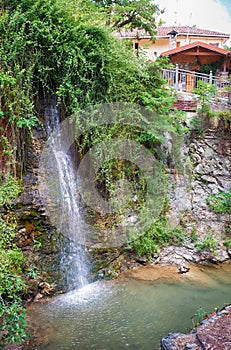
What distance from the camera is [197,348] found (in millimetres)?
3428

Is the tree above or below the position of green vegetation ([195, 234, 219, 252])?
above

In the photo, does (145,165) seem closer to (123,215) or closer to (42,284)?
(123,215)

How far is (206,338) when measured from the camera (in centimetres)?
358

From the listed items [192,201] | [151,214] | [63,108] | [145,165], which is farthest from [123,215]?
[63,108]

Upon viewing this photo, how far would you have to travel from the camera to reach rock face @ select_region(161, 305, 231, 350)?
343 cm

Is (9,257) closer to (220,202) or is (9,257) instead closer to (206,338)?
(206,338)

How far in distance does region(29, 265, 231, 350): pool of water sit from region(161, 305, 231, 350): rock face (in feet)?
1.38

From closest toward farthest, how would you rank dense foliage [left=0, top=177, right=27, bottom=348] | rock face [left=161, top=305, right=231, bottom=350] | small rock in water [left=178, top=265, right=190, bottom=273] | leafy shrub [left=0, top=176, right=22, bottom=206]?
rock face [left=161, top=305, right=231, bottom=350], dense foliage [left=0, top=177, right=27, bottom=348], leafy shrub [left=0, top=176, right=22, bottom=206], small rock in water [left=178, top=265, right=190, bottom=273]

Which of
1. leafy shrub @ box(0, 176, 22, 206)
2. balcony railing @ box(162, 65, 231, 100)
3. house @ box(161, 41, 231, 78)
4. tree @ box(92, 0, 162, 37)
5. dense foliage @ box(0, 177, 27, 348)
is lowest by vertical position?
dense foliage @ box(0, 177, 27, 348)

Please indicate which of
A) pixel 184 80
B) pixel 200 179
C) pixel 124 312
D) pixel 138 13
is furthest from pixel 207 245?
pixel 138 13

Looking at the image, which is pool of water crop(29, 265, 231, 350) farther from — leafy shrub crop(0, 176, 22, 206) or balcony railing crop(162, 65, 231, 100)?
balcony railing crop(162, 65, 231, 100)

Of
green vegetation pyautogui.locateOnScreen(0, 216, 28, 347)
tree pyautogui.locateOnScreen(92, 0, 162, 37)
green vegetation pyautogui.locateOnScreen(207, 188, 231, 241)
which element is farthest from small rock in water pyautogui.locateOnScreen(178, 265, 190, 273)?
tree pyautogui.locateOnScreen(92, 0, 162, 37)

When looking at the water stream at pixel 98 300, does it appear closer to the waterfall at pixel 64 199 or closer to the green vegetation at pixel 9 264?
the waterfall at pixel 64 199

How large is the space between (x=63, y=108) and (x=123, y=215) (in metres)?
2.59
